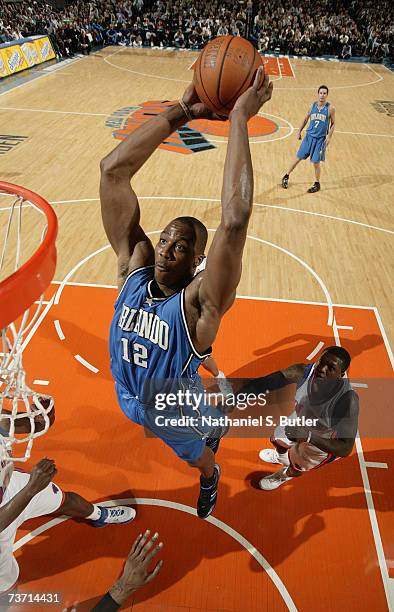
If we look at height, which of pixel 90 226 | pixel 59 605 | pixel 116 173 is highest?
pixel 116 173

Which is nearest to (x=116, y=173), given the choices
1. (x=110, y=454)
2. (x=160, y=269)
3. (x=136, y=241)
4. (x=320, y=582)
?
(x=136, y=241)

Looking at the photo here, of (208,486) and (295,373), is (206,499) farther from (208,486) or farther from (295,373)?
(295,373)

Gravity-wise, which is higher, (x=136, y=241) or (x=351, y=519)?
(x=136, y=241)

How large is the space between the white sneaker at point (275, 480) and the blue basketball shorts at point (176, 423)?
0.82 metres

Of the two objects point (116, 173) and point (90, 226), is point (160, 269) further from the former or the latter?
point (90, 226)

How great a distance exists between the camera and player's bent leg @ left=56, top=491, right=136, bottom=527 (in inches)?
113

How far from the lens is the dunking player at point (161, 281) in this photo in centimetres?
207

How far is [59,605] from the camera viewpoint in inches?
109

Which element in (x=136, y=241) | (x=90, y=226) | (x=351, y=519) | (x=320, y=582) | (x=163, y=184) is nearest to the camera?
(x=136, y=241)

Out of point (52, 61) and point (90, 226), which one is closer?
point (90, 226)

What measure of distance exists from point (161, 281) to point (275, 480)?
1.91 meters

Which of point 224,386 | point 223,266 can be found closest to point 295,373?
point 224,386

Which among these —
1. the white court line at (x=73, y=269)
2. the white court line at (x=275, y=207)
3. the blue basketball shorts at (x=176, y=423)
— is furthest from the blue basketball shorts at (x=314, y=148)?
the blue basketball shorts at (x=176, y=423)

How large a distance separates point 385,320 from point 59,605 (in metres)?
4.30
